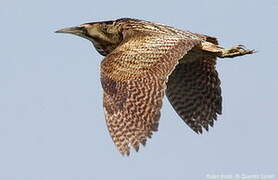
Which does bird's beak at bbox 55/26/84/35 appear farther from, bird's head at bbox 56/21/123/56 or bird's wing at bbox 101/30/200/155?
bird's wing at bbox 101/30/200/155

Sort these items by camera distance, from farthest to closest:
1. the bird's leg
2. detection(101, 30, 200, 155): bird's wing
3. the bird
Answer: the bird's leg
the bird
detection(101, 30, 200, 155): bird's wing

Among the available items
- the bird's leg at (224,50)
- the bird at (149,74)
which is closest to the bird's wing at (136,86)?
the bird at (149,74)

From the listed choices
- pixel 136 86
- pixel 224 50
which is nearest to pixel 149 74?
pixel 136 86

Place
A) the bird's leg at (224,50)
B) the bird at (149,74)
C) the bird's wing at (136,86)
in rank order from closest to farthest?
the bird's wing at (136,86) < the bird at (149,74) < the bird's leg at (224,50)

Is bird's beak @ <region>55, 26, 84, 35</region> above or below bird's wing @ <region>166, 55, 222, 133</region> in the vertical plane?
above

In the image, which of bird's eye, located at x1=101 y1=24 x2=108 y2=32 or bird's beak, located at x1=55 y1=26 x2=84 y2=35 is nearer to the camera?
bird's eye, located at x1=101 y1=24 x2=108 y2=32

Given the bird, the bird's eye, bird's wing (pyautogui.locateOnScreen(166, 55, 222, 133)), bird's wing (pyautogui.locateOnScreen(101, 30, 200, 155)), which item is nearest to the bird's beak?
the bird

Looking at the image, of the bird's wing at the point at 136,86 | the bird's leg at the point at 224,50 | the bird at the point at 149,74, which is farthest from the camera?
the bird's leg at the point at 224,50

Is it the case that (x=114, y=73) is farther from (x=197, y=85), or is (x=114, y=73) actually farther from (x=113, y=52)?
(x=197, y=85)

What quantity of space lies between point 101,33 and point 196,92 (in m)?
1.70

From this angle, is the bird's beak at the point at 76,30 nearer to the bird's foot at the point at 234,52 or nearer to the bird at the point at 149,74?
the bird at the point at 149,74

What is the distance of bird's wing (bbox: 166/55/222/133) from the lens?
20.6 m

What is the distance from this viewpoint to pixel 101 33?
67.2ft

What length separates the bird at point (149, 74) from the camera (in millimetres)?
17484
